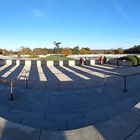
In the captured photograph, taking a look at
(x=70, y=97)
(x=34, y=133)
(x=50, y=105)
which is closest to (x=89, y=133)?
(x=34, y=133)

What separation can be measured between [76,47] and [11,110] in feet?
254

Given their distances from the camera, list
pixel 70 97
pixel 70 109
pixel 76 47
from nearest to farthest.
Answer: pixel 70 109 → pixel 70 97 → pixel 76 47


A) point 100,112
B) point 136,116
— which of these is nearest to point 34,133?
point 136,116

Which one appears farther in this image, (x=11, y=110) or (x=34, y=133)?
(x=11, y=110)

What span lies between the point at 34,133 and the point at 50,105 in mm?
3442

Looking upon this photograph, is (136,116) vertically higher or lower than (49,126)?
higher

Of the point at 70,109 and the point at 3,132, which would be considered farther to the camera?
the point at 70,109

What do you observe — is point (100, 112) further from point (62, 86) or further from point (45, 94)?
point (62, 86)

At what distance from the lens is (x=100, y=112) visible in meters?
7.05

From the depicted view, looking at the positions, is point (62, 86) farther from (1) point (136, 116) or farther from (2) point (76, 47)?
(2) point (76, 47)

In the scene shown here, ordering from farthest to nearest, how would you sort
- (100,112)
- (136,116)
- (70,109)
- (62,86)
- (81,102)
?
(62,86)
(81,102)
(70,109)
(100,112)
(136,116)

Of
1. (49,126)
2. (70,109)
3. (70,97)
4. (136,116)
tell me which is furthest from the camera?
(70,97)

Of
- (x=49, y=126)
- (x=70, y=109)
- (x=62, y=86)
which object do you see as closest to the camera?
(x=49, y=126)

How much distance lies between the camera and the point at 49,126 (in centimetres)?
601
